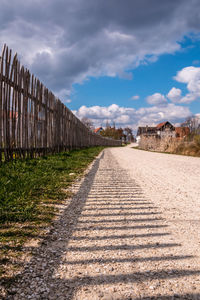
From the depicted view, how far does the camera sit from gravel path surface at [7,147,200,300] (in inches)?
63.6

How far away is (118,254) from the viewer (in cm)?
214

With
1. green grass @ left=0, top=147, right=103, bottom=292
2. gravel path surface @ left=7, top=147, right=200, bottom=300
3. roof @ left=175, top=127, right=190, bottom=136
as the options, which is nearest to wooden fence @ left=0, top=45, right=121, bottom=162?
green grass @ left=0, top=147, right=103, bottom=292

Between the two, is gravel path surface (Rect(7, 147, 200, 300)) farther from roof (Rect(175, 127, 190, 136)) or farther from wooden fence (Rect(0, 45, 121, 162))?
roof (Rect(175, 127, 190, 136))

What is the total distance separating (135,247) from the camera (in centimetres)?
229

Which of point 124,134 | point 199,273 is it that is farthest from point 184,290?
point 124,134

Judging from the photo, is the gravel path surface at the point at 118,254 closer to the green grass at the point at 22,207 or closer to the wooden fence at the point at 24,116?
the green grass at the point at 22,207

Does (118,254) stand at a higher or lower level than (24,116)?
lower

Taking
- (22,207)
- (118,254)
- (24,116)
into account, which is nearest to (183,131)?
(24,116)

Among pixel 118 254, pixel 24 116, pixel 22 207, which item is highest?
pixel 24 116

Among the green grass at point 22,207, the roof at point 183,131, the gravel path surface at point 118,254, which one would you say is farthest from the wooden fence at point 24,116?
the roof at point 183,131

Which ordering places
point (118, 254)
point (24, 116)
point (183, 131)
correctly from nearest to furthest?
point (118, 254)
point (24, 116)
point (183, 131)

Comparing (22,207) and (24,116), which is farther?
(24,116)

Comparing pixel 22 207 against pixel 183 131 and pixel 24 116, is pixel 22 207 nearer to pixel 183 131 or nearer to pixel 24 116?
pixel 24 116

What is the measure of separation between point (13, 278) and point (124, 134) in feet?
375
